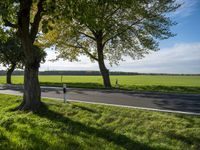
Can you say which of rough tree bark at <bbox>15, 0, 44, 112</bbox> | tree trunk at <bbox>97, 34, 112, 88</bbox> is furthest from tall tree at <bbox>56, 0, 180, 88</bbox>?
rough tree bark at <bbox>15, 0, 44, 112</bbox>

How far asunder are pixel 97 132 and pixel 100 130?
0.51 ft

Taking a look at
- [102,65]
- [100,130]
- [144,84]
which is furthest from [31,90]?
[144,84]

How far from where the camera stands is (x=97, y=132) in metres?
9.65

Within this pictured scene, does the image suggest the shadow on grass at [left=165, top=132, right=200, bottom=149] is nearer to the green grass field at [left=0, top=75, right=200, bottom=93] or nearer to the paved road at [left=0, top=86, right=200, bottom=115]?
the paved road at [left=0, top=86, right=200, bottom=115]

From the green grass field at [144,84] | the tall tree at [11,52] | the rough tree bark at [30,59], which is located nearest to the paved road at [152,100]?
the rough tree bark at [30,59]

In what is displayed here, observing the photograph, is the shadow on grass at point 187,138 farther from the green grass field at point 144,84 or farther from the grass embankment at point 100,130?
the green grass field at point 144,84

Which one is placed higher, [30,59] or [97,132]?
[30,59]

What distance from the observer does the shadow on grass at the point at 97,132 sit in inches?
330

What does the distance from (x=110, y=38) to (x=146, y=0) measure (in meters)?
4.74

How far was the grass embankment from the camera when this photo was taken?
8.21 meters

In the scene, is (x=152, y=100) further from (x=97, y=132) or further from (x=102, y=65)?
(x=102, y=65)

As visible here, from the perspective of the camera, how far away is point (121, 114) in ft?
36.8

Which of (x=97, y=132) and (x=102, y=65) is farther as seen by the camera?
(x=102, y=65)

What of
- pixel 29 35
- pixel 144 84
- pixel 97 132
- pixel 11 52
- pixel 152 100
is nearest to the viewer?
pixel 97 132
